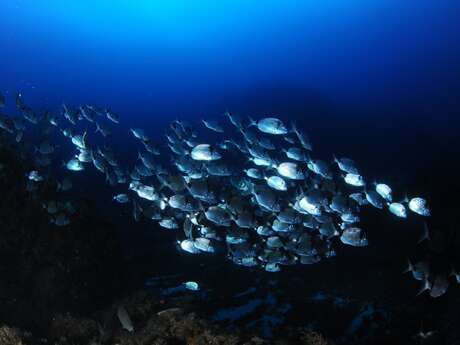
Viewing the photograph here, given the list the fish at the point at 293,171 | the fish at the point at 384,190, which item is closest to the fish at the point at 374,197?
the fish at the point at 384,190

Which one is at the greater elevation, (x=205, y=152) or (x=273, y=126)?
(x=273, y=126)

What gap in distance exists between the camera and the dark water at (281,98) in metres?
11.5

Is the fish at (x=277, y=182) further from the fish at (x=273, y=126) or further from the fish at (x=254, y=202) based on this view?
the fish at (x=273, y=126)

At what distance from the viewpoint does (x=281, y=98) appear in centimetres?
4181

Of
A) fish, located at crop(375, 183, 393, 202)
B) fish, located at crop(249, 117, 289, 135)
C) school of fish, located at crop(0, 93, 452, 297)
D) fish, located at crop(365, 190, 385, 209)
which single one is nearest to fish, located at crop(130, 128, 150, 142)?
school of fish, located at crop(0, 93, 452, 297)

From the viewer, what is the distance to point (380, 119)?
43656mm

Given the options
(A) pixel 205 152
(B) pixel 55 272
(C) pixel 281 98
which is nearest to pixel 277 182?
(A) pixel 205 152

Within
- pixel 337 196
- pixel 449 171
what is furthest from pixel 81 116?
pixel 449 171

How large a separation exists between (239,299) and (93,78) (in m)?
173

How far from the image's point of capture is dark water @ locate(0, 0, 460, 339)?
11.5 metres

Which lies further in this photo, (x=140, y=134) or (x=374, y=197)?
(x=140, y=134)

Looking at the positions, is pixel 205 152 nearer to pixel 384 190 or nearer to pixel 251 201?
pixel 251 201

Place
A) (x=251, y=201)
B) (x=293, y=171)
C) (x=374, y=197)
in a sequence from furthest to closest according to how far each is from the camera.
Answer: (x=251, y=201), (x=293, y=171), (x=374, y=197)

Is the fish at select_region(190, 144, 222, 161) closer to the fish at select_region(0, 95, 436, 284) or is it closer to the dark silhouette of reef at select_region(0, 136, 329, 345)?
the fish at select_region(0, 95, 436, 284)
